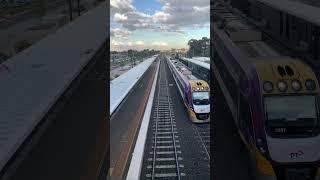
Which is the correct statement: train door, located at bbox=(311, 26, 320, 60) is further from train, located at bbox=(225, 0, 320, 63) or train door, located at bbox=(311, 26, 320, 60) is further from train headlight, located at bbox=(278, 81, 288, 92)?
train headlight, located at bbox=(278, 81, 288, 92)

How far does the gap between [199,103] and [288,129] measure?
10.5 meters

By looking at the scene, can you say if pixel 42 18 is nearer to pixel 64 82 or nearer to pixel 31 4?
pixel 31 4

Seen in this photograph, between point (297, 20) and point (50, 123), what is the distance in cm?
1424

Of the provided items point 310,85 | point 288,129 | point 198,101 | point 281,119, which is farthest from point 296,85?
point 198,101

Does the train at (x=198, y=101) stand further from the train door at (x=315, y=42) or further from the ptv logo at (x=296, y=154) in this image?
the ptv logo at (x=296, y=154)

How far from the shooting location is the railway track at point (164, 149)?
13.8 metres

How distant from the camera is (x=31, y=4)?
3088 centimetres

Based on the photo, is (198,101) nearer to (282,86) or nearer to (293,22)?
(293,22)

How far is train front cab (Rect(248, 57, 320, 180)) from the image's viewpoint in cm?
1058

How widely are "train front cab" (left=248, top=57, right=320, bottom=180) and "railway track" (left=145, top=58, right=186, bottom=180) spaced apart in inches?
133

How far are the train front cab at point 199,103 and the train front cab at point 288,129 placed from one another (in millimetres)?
9207

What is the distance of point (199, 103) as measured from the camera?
21359mm

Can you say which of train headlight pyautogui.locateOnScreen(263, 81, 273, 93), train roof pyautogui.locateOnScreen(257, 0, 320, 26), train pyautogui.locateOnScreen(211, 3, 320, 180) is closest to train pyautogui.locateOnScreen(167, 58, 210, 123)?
train roof pyautogui.locateOnScreen(257, 0, 320, 26)

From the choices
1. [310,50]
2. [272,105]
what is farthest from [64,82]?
[310,50]
